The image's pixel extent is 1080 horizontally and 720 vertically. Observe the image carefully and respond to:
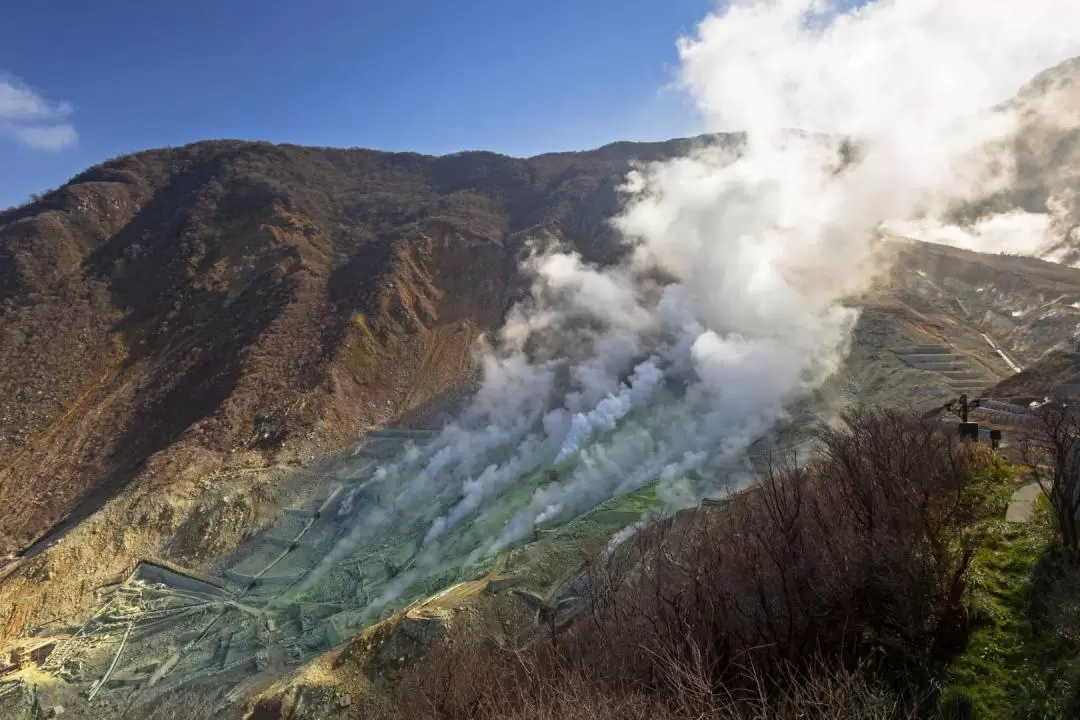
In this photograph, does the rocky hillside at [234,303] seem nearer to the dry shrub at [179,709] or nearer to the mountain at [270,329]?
the mountain at [270,329]

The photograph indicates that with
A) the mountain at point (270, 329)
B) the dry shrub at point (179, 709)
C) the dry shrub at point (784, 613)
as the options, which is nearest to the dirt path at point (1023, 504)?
the dry shrub at point (784, 613)

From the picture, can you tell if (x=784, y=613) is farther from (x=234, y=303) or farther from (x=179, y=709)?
(x=234, y=303)

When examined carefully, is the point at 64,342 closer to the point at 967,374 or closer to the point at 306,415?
the point at 306,415

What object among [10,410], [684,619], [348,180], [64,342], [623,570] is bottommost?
[623,570]

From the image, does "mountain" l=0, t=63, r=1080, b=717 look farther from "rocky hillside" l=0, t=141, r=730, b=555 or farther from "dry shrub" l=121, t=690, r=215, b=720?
"dry shrub" l=121, t=690, r=215, b=720

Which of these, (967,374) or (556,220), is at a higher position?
(556,220)

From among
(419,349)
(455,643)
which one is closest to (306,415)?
(419,349)
